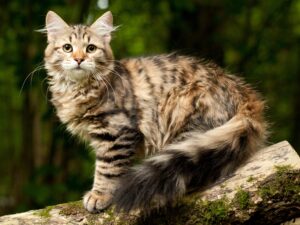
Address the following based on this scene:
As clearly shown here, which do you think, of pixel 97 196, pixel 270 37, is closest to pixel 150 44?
pixel 270 37

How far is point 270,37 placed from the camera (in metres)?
7.12

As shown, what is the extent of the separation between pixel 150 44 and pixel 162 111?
14.1ft

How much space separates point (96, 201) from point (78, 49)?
985 mm

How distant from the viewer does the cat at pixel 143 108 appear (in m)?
3.61

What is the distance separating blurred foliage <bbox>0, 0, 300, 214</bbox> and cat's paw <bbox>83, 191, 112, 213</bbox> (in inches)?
76.6

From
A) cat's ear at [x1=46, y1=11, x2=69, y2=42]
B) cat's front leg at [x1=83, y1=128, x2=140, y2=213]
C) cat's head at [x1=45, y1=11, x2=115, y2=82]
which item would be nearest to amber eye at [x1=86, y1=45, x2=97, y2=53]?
cat's head at [x1=45, y1=11, x2=115, y2=82]

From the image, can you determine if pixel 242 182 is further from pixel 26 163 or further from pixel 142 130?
pixel 26 163

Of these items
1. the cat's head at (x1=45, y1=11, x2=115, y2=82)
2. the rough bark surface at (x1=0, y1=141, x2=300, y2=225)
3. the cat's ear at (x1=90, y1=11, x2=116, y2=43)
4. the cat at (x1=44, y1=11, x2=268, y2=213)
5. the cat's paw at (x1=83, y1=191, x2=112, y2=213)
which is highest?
the cat's ear at (x1=90, y1=11, x2=116, y2=43)

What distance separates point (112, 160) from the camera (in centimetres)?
381

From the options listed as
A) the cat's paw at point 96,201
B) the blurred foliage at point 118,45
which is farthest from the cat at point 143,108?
the blurred foliage at point 118,45

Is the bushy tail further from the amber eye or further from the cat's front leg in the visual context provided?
the amber eye

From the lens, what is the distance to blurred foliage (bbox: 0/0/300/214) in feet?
20.7

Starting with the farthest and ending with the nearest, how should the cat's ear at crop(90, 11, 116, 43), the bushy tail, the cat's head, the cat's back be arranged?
the cat's ear at crop(90, 11, 116, 43)
the cat's back
the cat's head
the bushy tail

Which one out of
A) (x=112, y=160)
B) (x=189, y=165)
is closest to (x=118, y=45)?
(x=112, y=160)
